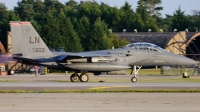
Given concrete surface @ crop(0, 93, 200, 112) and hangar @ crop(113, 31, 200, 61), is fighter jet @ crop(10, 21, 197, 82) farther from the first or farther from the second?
hangar @ crop(113, 31, 200, 61)

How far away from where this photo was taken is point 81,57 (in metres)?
38.4

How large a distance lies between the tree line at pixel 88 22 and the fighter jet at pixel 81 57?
23587 millimetres

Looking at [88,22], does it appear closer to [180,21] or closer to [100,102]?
[180,21]

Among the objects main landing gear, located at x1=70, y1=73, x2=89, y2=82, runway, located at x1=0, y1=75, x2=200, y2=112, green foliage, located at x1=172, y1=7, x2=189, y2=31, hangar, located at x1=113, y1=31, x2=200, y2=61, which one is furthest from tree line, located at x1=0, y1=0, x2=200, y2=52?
runway, located at x1=0, y1=75, x2=200, y2=112

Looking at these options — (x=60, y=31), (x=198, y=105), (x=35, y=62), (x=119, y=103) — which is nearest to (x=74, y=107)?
(x=119, y=103)

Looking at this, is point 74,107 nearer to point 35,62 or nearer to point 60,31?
point 35,62

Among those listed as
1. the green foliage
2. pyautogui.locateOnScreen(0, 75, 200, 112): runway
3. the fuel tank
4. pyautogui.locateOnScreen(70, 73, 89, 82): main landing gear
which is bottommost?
pyautogui.locateOnScreen(0, 75, 200, 112): runway

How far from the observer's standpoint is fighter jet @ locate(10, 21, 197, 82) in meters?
37.6

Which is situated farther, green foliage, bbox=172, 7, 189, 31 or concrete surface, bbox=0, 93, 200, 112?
green foliage, bbox=172, 7, 189, 31

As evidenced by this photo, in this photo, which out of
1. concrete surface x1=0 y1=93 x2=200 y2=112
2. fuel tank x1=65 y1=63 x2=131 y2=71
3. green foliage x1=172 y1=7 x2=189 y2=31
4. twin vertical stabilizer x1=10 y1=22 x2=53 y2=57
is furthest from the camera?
green foliage x1=172 y1=7 x2=189 y2=31

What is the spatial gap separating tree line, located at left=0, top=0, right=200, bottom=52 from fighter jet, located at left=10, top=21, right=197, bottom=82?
2359cm

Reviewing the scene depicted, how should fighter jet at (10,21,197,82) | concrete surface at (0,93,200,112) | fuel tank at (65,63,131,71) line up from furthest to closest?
fuel tank at (65,63,131,71), fighter jet at (10,21,197,82), concrete surface at (0,93,200,112)

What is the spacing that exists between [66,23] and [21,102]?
59947 millimetres

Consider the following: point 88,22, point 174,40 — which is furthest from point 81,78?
point 88,22
